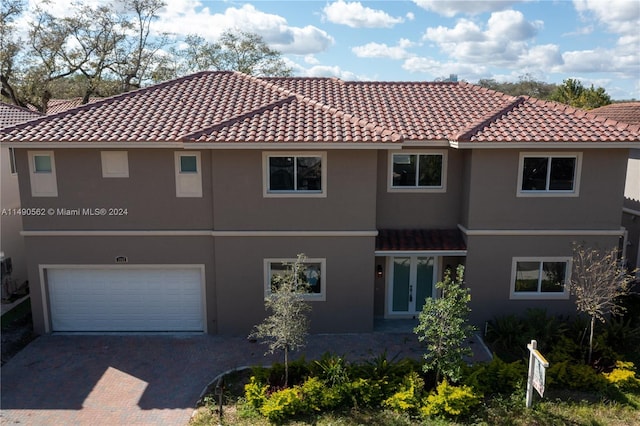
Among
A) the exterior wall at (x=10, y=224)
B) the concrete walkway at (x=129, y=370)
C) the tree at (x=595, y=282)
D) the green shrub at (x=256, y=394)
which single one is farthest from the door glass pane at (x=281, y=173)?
the exterior wall at (x=10, y=224)

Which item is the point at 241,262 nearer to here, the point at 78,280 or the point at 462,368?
the point at 78,280

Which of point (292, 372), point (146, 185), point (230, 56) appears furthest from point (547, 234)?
point (230, 56)

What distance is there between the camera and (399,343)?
1459cm

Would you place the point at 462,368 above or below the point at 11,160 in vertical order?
below

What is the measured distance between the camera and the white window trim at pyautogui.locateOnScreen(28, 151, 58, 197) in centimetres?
1433

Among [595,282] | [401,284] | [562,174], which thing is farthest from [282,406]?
[562,174]

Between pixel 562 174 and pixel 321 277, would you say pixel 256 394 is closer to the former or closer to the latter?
pixel 321 277

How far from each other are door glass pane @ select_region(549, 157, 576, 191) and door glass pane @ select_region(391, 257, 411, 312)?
5107mm

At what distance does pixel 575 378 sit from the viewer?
11.9 meters

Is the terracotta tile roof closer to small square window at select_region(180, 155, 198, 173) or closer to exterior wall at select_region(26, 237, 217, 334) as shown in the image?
exterior wall at select_region(26, 237, 217, 334)

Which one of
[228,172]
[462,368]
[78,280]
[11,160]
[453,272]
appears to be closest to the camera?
[462,368]

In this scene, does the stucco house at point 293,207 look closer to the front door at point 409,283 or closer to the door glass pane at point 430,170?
the door glass pane at point 430,170

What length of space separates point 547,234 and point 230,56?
131ft

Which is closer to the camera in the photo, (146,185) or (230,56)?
(146,185)
